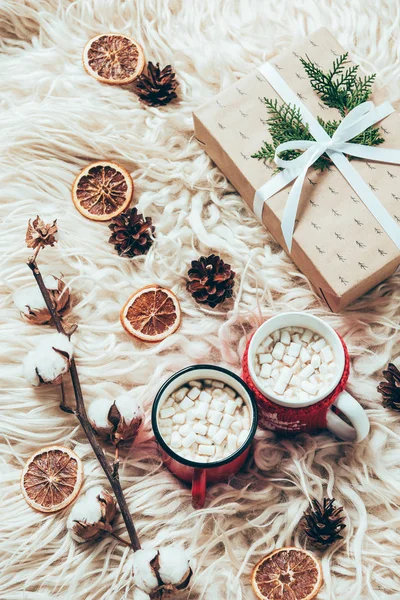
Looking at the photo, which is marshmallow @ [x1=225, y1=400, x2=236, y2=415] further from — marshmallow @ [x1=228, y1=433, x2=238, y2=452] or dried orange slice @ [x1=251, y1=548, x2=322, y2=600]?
dried orange slice @ [x1=251, y1=548, x2=322, y2=600]

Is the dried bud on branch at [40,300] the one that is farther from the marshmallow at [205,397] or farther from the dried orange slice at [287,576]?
the dried orange slice at [287,576]

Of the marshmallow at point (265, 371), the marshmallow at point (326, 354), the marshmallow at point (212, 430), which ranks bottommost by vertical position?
the marshmallow at point (326, 354)

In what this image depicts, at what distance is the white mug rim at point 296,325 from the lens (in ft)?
2.95

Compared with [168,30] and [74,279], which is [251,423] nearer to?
[74,279]

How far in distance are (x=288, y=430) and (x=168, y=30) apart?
69 cm

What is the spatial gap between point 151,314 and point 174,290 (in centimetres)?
6

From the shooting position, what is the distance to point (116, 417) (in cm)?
94

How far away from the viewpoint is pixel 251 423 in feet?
2.99

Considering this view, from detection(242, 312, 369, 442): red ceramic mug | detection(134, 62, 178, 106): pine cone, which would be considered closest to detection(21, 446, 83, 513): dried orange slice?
detection(242, 312, 369, 442): red ceramic mug

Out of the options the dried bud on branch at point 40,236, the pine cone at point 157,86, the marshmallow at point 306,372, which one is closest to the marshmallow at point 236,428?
the marshmallow at point 306,372

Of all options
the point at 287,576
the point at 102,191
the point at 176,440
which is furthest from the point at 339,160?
the point at 287,576

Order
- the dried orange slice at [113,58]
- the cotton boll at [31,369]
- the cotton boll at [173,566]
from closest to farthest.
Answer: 1. the cotton boll at [173,566]
2. the cotton boll at [31,369]
3. the dried orange slice at [113,58]

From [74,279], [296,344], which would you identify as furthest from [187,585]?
[74,279]

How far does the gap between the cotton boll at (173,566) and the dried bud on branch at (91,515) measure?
0.30ft
